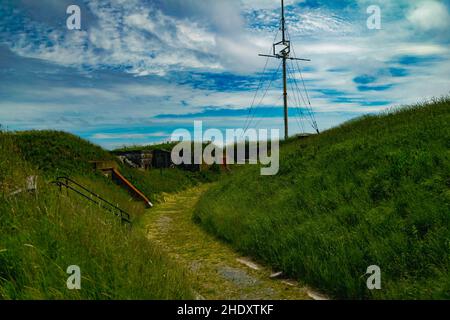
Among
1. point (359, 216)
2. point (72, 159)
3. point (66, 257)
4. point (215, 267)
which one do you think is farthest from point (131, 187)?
point (66, 257)

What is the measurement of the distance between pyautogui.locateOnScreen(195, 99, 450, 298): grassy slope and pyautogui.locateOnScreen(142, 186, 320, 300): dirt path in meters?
0.44

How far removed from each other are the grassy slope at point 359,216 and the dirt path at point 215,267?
44cm

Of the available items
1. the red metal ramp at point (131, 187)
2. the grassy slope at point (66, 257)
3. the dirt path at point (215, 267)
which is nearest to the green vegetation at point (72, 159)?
the red metal ramp at point (131, 187)

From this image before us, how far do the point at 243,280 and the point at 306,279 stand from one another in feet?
4.52

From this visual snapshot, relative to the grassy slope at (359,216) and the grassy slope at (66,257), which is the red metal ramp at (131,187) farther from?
the grassy slope at (66,257)

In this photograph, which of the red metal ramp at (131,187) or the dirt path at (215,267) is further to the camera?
the red metal ramp at (131,187)

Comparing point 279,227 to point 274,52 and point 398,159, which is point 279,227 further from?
point 274,52

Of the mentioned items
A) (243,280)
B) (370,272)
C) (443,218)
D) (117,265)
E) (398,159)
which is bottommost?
(243,280)

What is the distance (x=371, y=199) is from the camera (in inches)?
335

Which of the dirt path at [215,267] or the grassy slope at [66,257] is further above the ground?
the grassy slope at [66,257]

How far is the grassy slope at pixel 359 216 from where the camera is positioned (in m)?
6.00

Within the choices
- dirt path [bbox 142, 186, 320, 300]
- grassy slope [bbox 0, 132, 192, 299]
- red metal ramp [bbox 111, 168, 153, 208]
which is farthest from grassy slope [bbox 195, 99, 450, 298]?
red metal ramp [bbox 111, 168, 153, 208]

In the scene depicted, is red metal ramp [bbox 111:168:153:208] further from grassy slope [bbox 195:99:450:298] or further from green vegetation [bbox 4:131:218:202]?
grassy slope [bbox 195:99:450:298]
